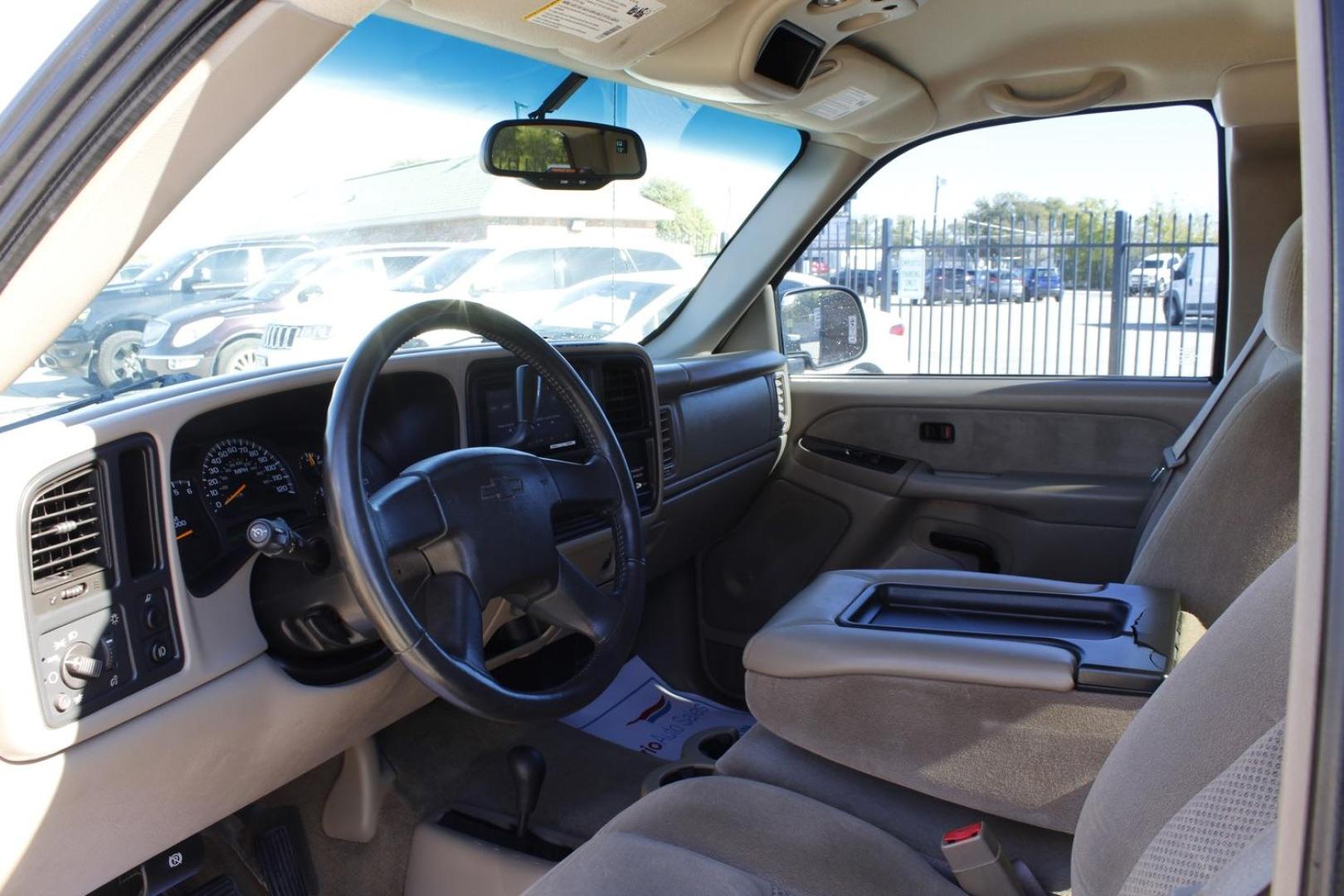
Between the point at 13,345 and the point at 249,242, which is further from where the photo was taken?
the point at 249,242

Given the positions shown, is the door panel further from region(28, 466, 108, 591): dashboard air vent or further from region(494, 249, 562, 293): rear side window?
region(28, 466, 108, 591): dashboard air vent

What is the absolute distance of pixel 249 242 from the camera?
2270 mm

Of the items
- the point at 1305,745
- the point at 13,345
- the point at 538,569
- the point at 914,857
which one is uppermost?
the point at 13,345

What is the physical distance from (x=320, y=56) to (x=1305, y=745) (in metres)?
1.02

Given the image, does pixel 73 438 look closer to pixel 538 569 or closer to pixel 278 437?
pixel 278 437

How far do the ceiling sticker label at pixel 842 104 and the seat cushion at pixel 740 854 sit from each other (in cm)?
171

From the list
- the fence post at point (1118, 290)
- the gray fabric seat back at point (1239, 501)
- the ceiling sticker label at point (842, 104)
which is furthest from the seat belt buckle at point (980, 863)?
the fence post at point (1118, 290)

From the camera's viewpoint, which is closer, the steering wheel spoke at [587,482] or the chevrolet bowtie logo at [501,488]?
the chevrolet bowtie logo at [501,488]

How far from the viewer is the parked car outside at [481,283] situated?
2.20 metres

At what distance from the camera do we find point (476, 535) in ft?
5.03

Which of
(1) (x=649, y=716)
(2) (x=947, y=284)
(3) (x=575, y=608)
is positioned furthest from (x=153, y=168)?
(2) (x=947, y=284)

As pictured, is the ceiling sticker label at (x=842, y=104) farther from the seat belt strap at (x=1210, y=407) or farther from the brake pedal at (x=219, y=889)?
the brake pedal at (x=219, y=889)

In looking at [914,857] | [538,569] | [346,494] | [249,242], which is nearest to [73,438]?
[346,494]

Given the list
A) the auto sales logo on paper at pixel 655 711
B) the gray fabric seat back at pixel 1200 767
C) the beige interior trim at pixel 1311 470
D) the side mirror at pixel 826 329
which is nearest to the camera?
the beige interior trim at pixel 1311 470
